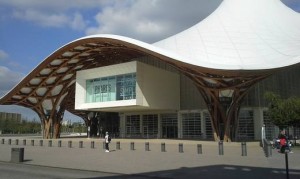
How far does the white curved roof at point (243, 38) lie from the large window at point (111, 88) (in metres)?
6.40

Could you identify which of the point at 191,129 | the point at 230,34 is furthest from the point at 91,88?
the point at 230,34

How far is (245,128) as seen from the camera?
4638 cm

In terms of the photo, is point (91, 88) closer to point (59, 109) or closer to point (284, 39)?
point (59, 109)

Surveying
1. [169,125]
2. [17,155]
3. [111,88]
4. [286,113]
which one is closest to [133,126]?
[169,125]

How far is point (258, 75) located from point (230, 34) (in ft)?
24.5

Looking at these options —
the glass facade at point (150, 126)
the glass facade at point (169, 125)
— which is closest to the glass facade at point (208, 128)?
the glass facade at point (169, 125)

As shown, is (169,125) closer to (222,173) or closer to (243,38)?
(243,38)

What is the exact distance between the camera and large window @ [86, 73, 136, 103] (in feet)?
140

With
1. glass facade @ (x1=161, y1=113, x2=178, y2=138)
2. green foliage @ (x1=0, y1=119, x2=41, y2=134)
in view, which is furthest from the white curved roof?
green foliage @ (x1=0, y1=119, x2=41, y2=134)

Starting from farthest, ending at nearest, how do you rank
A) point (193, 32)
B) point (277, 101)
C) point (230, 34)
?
point (193, 32) < point (230, 34) < point (277, 101)

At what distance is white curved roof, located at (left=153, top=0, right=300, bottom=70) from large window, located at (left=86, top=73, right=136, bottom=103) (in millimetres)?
6397

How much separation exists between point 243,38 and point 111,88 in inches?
702

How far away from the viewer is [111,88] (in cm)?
4462

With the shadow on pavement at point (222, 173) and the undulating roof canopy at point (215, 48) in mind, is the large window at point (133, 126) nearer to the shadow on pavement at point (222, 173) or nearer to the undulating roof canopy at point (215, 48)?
the undulating roof canopy at point (215, 48)
